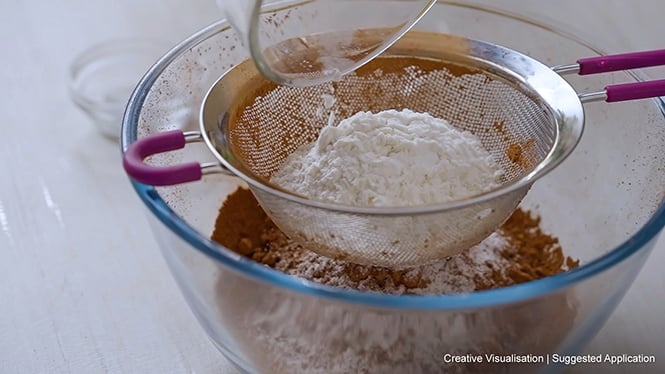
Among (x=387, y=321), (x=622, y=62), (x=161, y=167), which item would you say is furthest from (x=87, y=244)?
(x=622, y=62)

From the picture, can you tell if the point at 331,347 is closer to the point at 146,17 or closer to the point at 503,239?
the point at 503,239

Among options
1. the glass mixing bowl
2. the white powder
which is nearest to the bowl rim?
the glass mixing bowl

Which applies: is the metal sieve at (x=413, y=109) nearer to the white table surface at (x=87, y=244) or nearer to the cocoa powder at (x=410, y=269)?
the cocoa powder at (x=410, y=269)

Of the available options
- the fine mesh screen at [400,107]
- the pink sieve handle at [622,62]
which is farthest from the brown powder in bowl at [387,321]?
the pink sieve handle at [622,62]

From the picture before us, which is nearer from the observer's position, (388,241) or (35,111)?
(388,241)

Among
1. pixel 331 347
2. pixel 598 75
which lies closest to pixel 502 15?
pixel 598 75

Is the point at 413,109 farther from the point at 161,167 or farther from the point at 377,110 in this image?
the point at 161,167

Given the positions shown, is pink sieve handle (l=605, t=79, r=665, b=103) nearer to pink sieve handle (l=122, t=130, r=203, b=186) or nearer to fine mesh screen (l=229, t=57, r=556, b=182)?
fine mesh screen (l=229, t=57, r=556, b=182)
